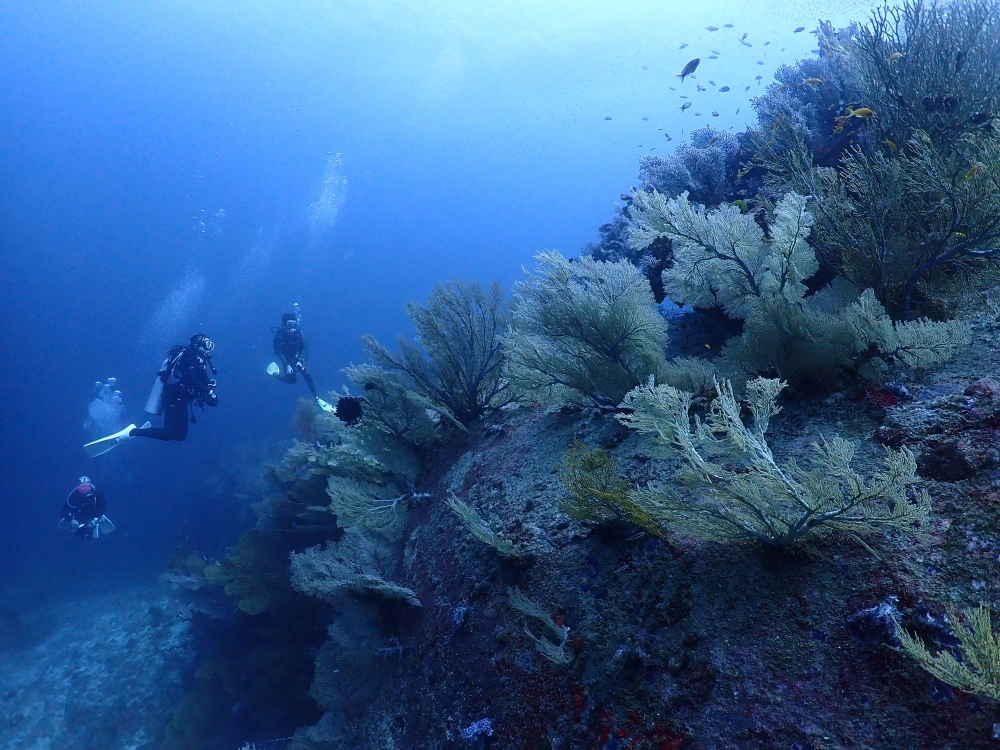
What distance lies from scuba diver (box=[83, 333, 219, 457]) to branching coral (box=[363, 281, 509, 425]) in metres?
8.97

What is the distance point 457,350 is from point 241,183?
12507cm

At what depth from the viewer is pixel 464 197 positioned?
128 m

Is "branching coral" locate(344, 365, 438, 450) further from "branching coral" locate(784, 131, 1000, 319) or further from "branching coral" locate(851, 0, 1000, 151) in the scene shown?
"branching coral" locate(851, 0, 1000, 151)

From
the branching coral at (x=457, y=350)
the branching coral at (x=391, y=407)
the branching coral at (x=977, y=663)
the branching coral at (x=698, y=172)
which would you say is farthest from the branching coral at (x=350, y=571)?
the branching coral at (x=698, y=172)

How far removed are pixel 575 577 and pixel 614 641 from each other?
18.6 inches

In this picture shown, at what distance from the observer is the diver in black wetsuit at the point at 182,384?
1226 centimetres

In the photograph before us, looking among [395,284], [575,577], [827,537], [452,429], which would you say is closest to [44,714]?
[452,429]

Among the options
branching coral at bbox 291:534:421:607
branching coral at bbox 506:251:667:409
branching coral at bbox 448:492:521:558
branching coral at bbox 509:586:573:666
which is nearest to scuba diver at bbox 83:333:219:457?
branching coral at bbox 291:534:421:607

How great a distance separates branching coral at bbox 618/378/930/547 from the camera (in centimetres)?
167

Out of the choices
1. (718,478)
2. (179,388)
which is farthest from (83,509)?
(718,478)

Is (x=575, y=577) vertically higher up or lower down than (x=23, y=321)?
lower down

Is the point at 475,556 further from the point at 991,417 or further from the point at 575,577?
the point at 991,417

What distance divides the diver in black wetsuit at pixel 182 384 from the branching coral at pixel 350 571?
31.0ft

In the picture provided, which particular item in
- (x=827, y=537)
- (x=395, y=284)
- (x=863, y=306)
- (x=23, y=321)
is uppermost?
(x=395, y=284)
